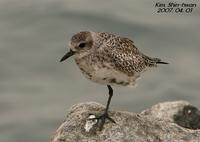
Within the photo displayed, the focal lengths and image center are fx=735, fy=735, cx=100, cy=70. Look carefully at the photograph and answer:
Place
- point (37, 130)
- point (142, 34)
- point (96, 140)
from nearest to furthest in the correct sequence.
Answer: point (96, 140) < point (37, 130) < point (142, 34)

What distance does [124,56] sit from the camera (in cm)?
1295

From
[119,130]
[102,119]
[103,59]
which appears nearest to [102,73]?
[103,59]

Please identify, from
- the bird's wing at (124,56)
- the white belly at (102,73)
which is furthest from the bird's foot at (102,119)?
the bird's wing at (124,56)

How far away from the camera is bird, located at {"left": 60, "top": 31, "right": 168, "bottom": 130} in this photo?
12312mm

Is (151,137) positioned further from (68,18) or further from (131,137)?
(68,18)

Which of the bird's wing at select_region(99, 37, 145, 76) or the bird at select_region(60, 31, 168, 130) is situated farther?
the bird's wing at select_region(99, 37, 145, 76)

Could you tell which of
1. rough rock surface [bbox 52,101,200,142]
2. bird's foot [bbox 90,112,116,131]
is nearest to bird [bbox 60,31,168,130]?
bird's foot [bbox 90,112,116,131]

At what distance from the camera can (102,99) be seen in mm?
19938

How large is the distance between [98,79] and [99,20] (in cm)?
1050

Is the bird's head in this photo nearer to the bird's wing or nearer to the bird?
the bird

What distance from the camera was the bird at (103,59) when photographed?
1231cm

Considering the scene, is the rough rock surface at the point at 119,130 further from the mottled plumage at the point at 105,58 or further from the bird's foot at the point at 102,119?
the mottled plumage at the point at 105,58

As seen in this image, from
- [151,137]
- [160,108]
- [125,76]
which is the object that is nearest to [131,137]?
[151,137]

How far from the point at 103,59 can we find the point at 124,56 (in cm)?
62
